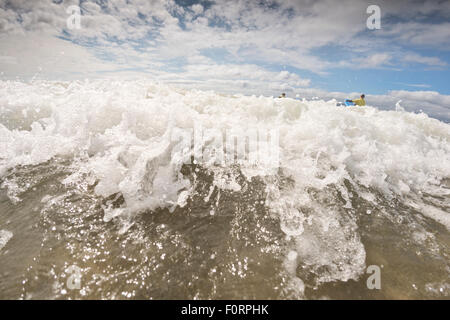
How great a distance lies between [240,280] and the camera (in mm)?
1944

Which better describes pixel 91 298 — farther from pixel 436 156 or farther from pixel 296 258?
pixel 436 156

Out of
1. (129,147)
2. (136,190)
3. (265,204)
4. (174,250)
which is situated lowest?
(174,250)

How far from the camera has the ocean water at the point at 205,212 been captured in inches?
75.7

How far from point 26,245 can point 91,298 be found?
106 centimetres

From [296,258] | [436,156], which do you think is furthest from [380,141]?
[296,258]

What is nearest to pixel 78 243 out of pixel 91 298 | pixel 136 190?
pixel 91 298

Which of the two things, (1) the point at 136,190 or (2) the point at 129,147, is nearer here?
(1) the point at 136,190

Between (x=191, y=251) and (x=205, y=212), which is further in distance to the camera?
(x=205, y=212)

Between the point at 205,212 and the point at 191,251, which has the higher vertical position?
the point at 205,212

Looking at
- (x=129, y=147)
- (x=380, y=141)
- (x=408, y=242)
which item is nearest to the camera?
(x=408, y=242)

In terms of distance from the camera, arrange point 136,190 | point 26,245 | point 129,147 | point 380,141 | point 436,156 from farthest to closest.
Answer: point 436,156 < point 380,141 < point 129,147 < point 136,190 < point 26,245

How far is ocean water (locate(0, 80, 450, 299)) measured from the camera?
1923 mm

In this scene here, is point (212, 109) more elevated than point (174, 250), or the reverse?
point (212, 109)

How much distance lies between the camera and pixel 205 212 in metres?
2.76
